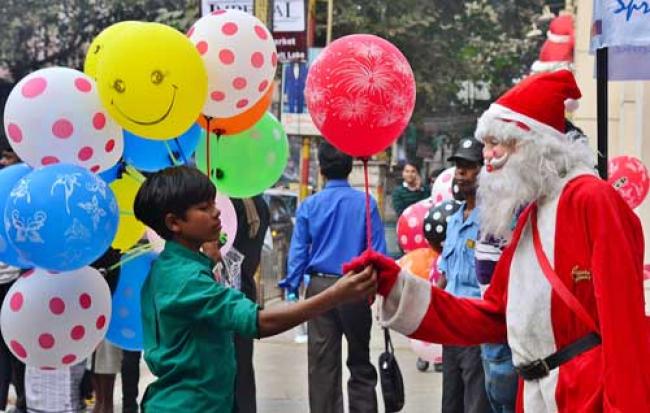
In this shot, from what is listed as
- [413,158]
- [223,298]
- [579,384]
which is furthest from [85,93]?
[413,158]

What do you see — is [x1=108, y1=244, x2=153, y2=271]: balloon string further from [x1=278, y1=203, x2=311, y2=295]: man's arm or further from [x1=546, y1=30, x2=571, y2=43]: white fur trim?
[x1=546, y1=30, x2=571, y2=43]: white fur trim

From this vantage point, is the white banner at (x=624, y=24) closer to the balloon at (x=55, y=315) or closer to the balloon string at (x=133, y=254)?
the balloon string at (x=133, y=254)

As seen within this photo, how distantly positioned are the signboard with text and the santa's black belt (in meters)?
7.99

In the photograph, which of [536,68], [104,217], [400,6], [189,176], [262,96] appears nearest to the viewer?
[189,176]

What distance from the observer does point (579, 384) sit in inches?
153

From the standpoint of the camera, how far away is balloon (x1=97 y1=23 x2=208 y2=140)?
4898mm

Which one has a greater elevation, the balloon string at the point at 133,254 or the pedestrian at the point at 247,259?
the balloon string at the point at 133,254

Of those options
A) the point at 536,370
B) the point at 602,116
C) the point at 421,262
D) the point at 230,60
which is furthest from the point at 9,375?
the point at 536,370

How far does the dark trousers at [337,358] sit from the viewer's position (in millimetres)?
7742

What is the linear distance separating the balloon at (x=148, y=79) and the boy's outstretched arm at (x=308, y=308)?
1294 mm

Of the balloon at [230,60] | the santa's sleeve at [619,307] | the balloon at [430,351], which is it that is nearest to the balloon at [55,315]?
the balloon at [230,60]

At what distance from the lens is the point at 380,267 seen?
417cm

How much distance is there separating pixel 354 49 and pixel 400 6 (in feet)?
54.2

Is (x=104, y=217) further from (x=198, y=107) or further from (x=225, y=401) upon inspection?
(x=225, y=401)
